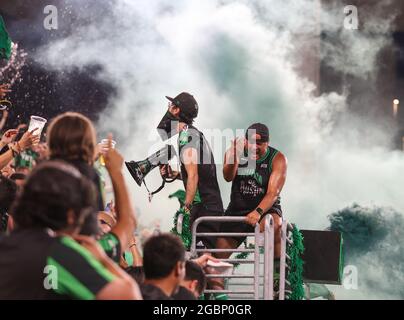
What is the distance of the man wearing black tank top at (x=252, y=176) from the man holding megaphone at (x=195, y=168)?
0.42 ft

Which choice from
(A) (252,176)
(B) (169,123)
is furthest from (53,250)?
(B) (169,123)

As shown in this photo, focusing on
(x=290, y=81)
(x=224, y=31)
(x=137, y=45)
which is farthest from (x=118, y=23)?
(x=290, y=81)

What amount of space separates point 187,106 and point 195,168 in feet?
1.61

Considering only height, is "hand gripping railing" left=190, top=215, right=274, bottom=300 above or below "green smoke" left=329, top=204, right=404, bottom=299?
below

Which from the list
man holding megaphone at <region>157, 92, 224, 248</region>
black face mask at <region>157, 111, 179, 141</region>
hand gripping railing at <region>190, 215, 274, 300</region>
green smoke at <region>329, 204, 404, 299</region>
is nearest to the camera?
hand gripping railing at <region>190, 215, 274, 300</region>

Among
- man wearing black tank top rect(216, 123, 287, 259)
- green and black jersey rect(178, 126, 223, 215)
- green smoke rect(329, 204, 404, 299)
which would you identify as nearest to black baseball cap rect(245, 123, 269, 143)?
man wearing black tank top rect(216, 123, 287, 259)

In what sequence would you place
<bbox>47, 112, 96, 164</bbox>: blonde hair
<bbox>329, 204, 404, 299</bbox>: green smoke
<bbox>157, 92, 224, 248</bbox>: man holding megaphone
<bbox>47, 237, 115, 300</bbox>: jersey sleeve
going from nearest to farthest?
<bbox>47, 237, 115, 300</bbox>: jersey sleeve < <bbox>47, 112, 96, 164</bbox>: blonde hair < <bbox>157, 92, 224, 248</bbox>: man holding megaphone < <bbox>329, 204, 404, 299</bbox>: green smoke

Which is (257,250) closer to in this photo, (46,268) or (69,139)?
(69,139)

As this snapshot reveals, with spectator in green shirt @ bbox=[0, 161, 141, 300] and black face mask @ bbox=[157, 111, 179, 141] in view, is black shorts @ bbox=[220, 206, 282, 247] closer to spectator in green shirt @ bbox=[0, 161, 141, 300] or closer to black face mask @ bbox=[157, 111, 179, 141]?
black face mask @ bbox=[157, 111, 179, 141]

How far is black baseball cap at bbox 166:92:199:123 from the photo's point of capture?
6.29 meters

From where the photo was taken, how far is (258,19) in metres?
8.72

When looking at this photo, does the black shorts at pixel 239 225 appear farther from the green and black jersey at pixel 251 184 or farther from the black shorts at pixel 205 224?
the black shorts at pixel 205 224

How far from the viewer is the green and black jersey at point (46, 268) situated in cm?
213

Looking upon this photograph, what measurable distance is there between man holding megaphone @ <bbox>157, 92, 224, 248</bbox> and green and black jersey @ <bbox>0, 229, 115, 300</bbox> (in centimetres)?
388
